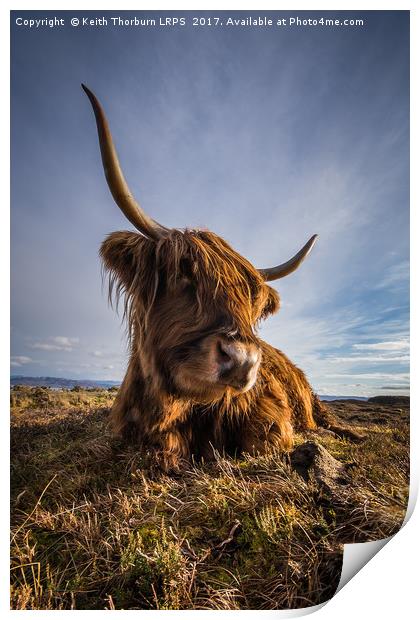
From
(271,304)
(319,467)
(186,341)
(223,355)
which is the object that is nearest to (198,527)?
(319,467)

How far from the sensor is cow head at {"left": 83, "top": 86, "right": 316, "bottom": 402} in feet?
5.84

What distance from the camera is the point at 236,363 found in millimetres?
1729

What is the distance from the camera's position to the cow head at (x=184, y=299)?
1780 mm

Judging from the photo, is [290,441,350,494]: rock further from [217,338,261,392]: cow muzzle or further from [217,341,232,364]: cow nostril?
[217,341,232,364]: cow nostril

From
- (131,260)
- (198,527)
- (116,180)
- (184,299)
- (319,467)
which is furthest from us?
(131,260)

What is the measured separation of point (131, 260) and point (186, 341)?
A: 2.25 feet

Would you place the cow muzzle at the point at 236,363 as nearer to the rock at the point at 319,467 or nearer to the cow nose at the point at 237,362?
the cow nose at the point at 237,362

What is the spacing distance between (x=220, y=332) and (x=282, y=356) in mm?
2000

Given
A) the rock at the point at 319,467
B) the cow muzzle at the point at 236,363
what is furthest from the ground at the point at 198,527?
the cow muzzle at the point at 236,363

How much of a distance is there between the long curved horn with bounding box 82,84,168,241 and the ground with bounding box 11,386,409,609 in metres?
1.11

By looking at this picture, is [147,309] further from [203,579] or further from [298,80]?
[298,80]

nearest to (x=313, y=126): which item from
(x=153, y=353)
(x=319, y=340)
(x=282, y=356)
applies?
(x=319, y=340)

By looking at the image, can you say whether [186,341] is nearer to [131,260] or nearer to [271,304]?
[131,260]

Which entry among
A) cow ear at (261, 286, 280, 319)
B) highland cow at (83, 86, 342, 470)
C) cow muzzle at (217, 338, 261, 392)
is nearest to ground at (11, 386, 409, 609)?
highland cow at (83, 86, 342, 470)
